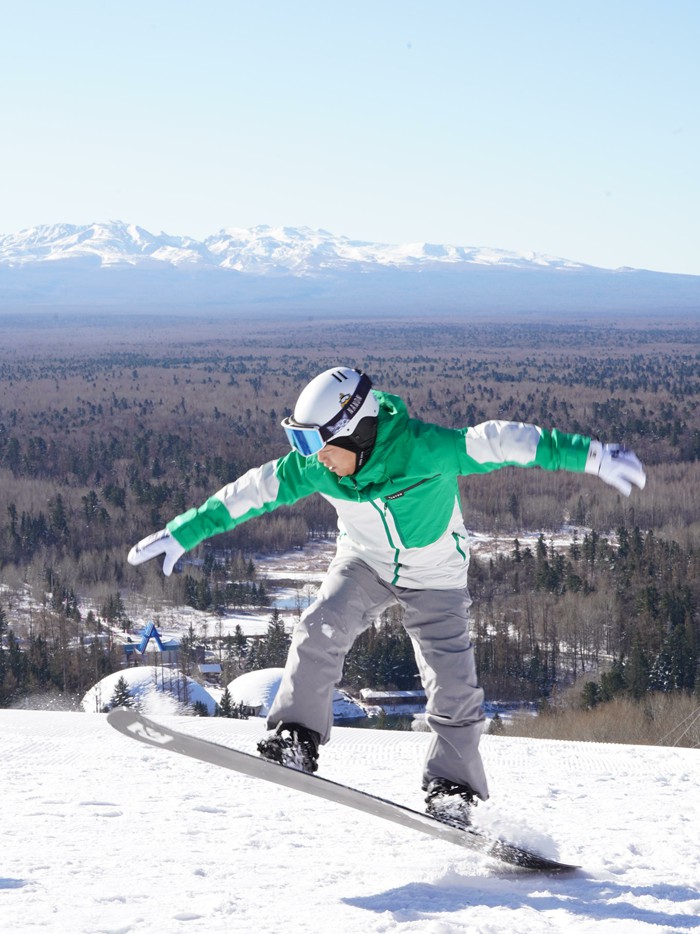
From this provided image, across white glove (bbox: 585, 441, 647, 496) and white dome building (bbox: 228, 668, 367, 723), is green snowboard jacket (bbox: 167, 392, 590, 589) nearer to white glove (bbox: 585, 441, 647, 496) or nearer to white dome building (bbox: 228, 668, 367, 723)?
white glove (bbox: 585, 441, 647, 496)

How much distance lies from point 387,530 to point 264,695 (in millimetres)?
28508

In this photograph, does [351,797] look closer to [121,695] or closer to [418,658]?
[418,658]

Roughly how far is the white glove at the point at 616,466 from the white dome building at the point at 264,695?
27753 millimetres

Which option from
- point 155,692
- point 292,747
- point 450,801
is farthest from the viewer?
point 155,692

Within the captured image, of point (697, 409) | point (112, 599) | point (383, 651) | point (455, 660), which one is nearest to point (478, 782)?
point (455, 660)

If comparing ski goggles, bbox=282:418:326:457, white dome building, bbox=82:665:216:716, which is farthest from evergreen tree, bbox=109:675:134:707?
ski goggles, bbox=282:418:326:457

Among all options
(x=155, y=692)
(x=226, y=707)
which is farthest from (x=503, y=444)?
(x=155, y=692)

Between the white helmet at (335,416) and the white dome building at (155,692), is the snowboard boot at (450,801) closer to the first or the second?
the white helmet at (335,416)

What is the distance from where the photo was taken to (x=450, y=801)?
164 inches

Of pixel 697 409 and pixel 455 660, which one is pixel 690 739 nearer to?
pixel 455 660

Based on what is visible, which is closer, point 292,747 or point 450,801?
point 292,747

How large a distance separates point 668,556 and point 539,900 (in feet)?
186

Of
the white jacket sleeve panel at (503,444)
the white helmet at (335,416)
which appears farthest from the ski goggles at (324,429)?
the white jacket sleeve panel at (503,444)

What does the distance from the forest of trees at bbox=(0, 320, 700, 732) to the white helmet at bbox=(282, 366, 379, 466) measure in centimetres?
3356
